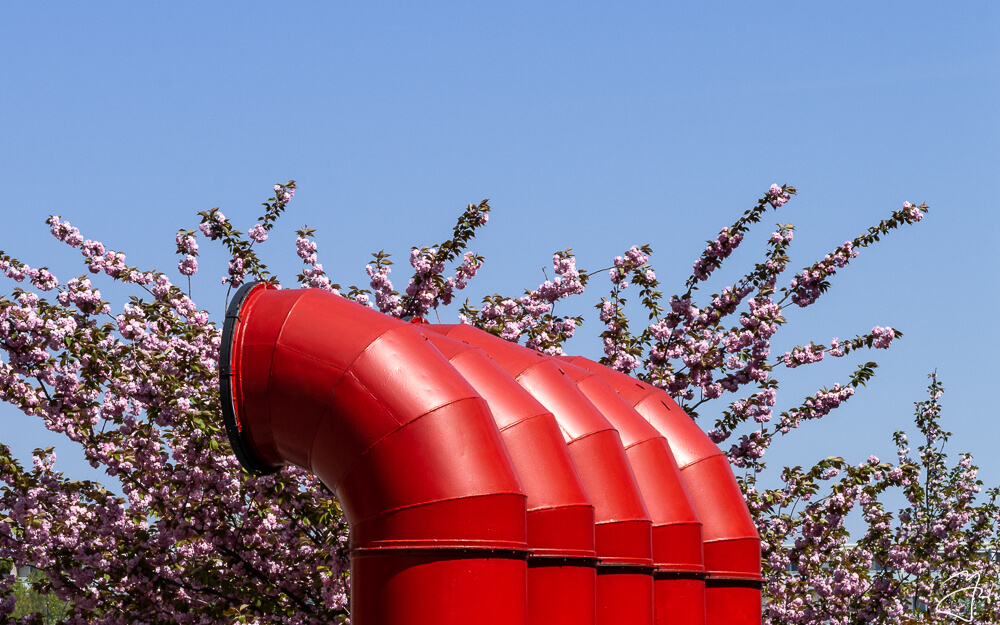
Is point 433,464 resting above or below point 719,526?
below

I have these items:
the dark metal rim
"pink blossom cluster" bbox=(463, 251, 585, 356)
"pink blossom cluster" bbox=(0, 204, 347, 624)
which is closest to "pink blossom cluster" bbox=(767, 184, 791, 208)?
"pink blossom cluster" bbox=(463, 251, 585, 356)

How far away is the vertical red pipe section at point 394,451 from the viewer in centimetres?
829

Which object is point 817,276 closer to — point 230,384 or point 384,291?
point 384,291

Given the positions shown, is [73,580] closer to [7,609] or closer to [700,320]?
[7,609]

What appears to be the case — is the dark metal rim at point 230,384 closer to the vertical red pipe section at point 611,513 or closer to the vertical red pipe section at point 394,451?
the vertical red pipe section at point 394,451

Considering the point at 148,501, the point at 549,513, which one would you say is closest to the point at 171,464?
the point at 148,501

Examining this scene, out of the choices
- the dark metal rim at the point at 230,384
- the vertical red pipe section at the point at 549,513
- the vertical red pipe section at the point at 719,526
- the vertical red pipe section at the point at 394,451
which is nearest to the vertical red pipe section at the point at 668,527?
the vertical red pipe section at the point at 719,526

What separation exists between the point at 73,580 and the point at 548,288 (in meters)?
6.61

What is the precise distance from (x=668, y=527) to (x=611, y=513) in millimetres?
1571

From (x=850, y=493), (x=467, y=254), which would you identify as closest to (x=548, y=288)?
(x=467, y=254)

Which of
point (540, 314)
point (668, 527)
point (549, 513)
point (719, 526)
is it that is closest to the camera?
point (549, 513)

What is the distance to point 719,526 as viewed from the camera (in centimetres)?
1372

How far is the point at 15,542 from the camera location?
44.4 feet

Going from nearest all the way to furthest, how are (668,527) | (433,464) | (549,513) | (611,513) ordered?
(433,464) < (549,513) < (611,513) < (668,527)
